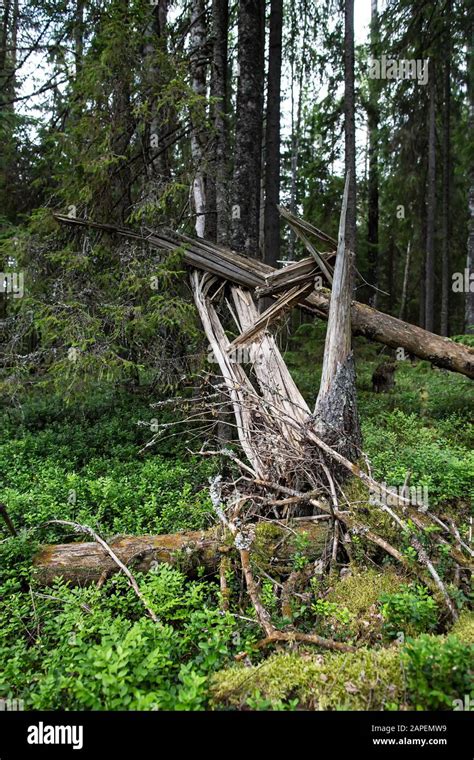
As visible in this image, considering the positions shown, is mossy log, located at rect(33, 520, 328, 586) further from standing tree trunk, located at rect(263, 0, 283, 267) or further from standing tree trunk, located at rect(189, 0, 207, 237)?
standing tree trunk, located at rect(263, 0, 283, 267)

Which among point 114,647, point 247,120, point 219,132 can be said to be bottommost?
point 114,647

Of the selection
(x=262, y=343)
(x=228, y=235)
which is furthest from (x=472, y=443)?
(x=228, y=235)

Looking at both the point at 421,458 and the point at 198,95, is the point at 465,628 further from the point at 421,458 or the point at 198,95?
the point at 198,95

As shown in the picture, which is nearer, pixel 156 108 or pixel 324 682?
pixel 324 682

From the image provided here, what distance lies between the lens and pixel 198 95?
21.8 ft

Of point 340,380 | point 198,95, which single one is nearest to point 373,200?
point 198,95

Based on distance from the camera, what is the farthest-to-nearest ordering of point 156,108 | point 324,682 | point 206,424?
point 206,424 → point 156,108 → point 324,682

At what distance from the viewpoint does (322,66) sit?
13359 mm

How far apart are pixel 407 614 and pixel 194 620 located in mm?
1311

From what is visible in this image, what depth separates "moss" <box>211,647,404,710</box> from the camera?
2.38 meters

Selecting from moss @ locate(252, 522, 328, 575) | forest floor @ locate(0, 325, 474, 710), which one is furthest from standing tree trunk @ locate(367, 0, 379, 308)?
moss @ locate(252, 522, 328, 575)

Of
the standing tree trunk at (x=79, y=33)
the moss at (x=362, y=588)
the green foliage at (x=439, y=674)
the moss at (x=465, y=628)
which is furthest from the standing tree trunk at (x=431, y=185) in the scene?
the green foliage at (x=439, y=674)

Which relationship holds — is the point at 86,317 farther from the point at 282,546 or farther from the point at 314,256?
the point at 282,546

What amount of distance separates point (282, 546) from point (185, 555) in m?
0.80
